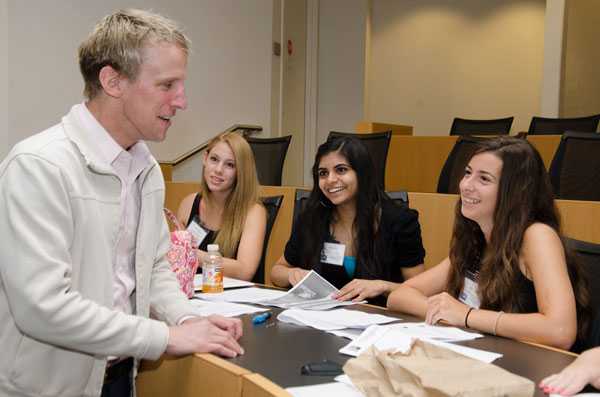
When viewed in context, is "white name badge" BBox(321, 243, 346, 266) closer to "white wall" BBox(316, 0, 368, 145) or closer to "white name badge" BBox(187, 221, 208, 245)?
"white name badge" BBox(187, 221, 208, 245)

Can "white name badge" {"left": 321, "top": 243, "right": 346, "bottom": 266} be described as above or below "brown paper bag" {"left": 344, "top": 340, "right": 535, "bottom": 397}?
below

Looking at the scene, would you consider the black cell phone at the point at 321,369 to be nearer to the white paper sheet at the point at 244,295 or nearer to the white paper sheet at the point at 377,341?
the white paper sheet at the point at 377,341

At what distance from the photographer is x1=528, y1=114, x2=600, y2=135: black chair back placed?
529cm

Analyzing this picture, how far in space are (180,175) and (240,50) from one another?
165 centimetres

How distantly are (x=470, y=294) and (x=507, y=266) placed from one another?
19 centimetres

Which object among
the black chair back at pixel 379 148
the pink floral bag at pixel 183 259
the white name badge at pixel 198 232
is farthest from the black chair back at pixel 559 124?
the pink floral bag at pixel 183 259

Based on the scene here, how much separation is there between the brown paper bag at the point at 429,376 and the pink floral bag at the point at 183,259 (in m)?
0.93

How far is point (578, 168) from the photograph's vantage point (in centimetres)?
329

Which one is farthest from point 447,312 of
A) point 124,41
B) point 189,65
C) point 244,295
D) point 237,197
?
point 189,65

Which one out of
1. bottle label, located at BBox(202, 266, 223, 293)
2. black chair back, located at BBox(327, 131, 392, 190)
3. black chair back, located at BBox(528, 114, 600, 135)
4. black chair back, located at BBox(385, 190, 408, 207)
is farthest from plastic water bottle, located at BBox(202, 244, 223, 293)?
black chair back, located at BBox(528, 114, 600, 135)

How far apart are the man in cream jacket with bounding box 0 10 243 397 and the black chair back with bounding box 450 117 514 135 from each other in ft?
16.4

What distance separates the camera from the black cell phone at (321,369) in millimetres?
1303

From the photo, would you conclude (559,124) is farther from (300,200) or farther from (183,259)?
(183,259)

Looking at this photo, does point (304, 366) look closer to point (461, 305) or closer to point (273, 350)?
point (273, 350)
